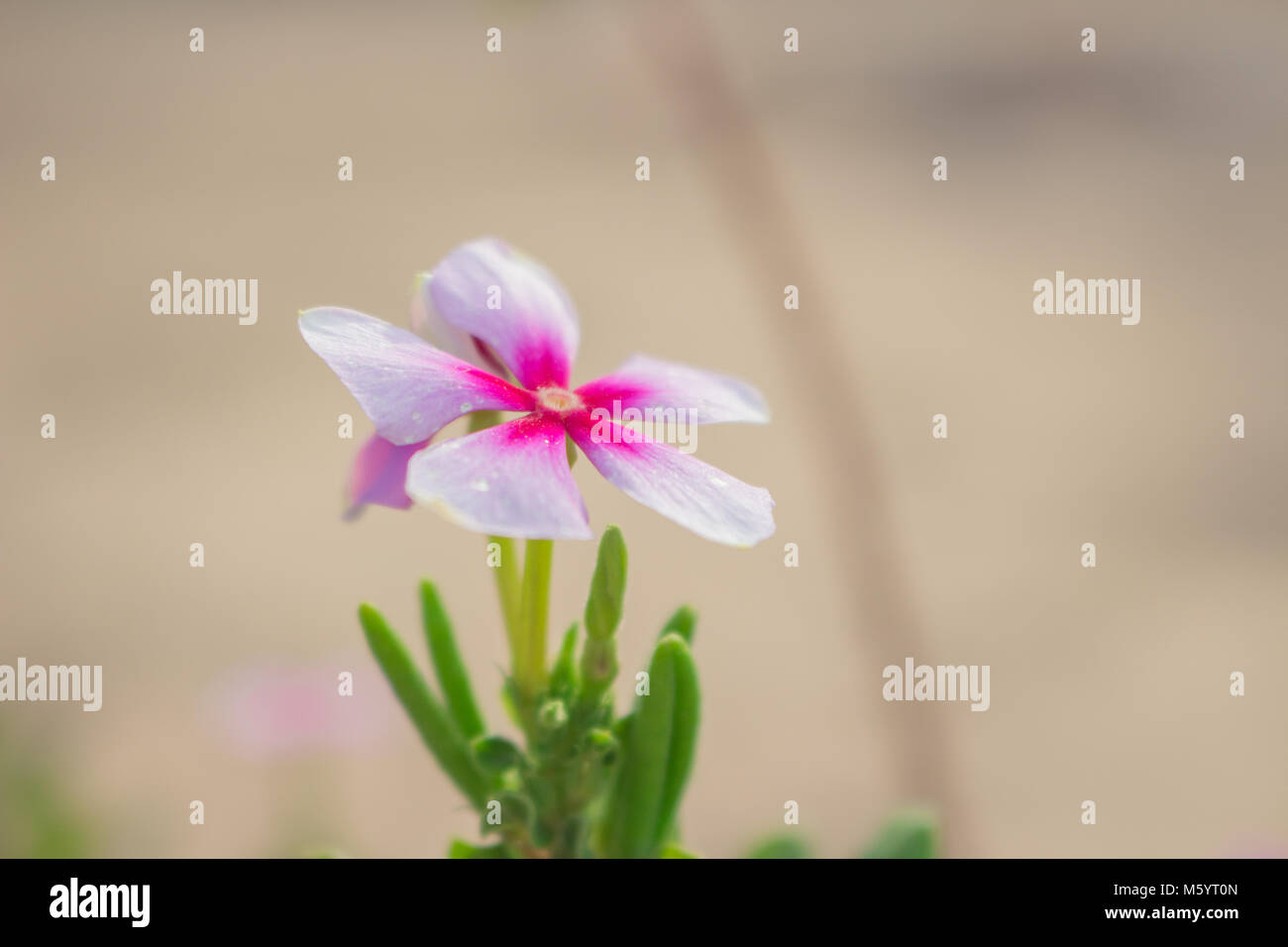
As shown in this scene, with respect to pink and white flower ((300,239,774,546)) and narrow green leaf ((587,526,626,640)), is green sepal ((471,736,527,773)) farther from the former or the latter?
pink and white flower ((300,239,774,546))

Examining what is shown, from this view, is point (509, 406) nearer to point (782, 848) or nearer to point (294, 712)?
point (782, 848)

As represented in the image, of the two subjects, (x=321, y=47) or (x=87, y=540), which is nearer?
(x=87, y=540)

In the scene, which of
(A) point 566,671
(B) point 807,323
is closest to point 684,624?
(A) point 566,671

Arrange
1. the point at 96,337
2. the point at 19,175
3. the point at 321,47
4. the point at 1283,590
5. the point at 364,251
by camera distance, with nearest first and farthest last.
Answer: the point at 1283,590 < the point at 96,337 < the point at 364,251 < the point at 19,175 < the point at 321,47

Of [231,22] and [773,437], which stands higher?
[231,22]
